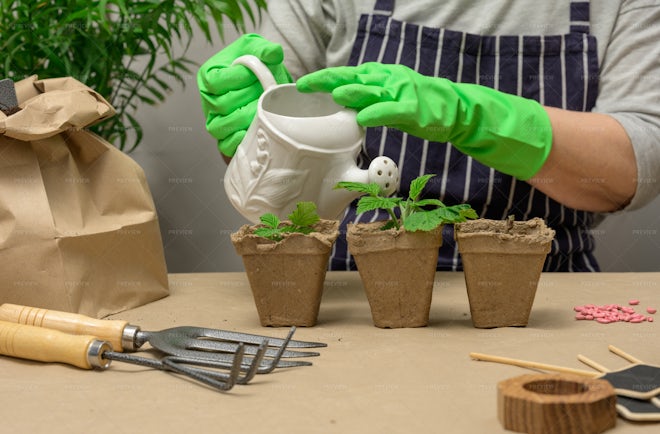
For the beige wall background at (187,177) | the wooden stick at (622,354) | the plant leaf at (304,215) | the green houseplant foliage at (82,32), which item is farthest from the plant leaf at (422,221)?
A: the beige wall background at (187,177)

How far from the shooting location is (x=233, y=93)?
1.18 meters

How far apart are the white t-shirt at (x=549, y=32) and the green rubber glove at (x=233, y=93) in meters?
0.30

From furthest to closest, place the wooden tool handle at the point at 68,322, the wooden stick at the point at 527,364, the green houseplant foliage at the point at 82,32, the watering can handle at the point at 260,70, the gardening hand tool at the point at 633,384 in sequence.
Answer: the green houseplant foliage at the point at 82,32
the watering can handle at the point at 260,70
the wooden tool handle at the point at 68,322
the wooden stick at the point at 527,364
the gardening hand tool at the point at 633,384

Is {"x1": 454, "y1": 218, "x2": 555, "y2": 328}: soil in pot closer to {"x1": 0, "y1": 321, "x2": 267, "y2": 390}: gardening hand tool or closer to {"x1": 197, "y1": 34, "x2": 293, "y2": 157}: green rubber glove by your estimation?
{"x1": 0, "y1": 321, "x2": 267, "y2": 390}: gardening hand tool

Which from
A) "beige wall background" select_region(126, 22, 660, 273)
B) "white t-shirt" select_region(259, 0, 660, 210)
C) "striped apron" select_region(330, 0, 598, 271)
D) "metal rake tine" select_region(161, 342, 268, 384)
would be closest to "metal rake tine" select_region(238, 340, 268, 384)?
"metal rake tine" select_region(161, 342, 268, 384)

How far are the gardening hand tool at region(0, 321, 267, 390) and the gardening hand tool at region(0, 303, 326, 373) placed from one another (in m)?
0.03

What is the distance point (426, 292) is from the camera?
0.93 m

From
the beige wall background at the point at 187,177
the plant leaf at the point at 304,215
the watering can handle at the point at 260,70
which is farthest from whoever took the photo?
the beige wall background at the point at 187,177

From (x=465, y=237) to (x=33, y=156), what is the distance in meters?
0.56

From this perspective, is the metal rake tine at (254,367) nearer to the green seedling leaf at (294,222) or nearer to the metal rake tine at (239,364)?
the metal rake tine at (239,364)

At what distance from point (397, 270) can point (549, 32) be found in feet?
2.51

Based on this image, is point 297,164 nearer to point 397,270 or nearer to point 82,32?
point 397,270

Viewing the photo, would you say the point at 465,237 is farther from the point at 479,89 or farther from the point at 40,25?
the point at 40,25

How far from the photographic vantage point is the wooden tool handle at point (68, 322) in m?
0.85
